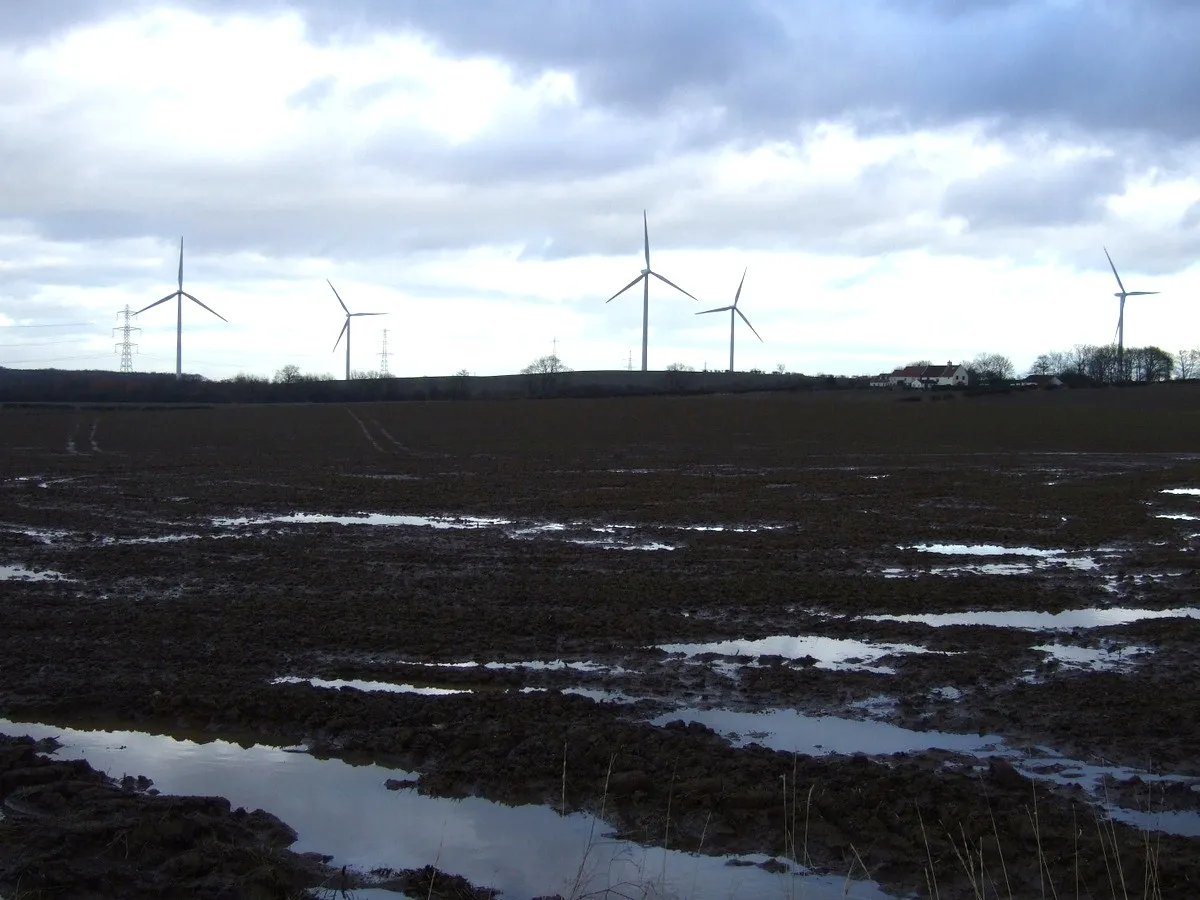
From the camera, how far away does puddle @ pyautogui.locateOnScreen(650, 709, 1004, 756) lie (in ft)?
28.7

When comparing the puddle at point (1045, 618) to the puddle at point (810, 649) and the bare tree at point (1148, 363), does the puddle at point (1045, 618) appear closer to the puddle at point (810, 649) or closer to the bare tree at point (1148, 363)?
the puddle at point (810, 649)

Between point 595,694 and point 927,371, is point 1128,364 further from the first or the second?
point 595,694

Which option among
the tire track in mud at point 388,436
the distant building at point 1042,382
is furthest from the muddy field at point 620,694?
the distant building at point 1042,382

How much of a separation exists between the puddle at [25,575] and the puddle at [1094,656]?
12308 mm

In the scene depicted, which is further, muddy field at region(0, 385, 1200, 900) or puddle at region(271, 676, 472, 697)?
puddle at region(271, 676, 472, 697)

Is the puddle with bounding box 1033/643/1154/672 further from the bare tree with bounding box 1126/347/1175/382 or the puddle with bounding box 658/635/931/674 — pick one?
the bare tree with bounding box 1126/347/1175/382

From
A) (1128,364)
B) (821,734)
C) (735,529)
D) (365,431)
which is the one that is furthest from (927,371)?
(821,734)

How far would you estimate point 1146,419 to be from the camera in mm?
61344

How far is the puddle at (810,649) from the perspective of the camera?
11.6 meters

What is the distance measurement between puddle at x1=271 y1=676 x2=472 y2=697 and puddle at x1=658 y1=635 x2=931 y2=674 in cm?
252

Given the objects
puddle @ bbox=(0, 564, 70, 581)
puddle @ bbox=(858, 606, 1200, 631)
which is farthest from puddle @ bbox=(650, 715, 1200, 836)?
puddle @ bbox=(0, 564, 70, 581)

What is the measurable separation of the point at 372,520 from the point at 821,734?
1588 cm

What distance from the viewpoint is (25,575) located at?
16.4 metres

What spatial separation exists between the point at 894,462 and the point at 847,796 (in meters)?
35.0
